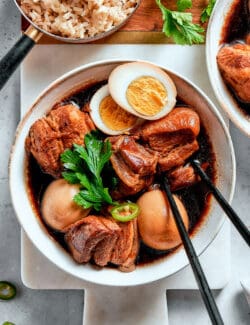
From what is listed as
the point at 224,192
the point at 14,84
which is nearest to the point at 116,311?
the point at 224,192

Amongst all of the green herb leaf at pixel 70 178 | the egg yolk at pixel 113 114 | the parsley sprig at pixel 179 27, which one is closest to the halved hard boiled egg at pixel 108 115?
the egg yolk at pixel 113 114

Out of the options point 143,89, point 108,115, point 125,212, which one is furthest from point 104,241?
point 143,89

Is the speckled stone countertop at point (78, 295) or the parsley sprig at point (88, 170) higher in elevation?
the parsley sprig at point (88, 170)

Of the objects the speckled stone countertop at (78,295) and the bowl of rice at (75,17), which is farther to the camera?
the speckled stone countertop at (78,295)

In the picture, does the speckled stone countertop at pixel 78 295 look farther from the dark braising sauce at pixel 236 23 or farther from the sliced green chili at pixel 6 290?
A: the dark braising sauce at pixel 236 23

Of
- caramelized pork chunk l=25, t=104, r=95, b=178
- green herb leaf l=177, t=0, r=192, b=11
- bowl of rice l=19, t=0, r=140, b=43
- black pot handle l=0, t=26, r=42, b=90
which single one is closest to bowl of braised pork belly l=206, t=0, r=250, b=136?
green herb leaf l=177, t=0, r=192, b=11
